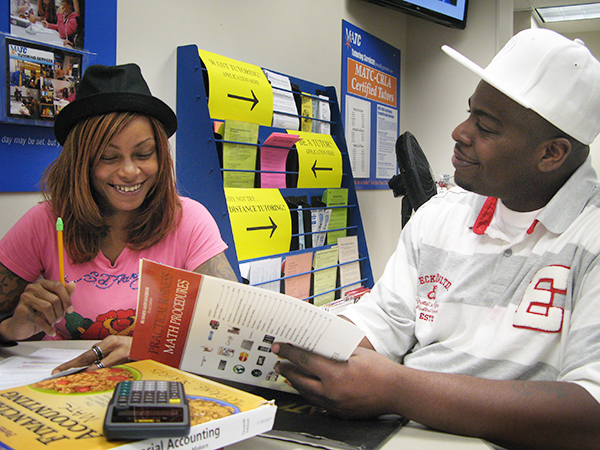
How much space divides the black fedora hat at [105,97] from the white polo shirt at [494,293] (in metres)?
0.76

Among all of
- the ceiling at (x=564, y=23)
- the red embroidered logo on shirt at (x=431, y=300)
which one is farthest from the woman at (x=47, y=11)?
the ceiling at (x=564, y=23)

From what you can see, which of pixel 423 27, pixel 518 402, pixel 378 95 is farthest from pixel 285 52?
pixel 518 402

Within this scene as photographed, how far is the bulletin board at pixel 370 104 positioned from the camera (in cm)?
275

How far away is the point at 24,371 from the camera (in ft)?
2.97

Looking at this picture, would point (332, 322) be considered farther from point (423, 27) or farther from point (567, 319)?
point (423, 27)

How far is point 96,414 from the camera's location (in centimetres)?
59

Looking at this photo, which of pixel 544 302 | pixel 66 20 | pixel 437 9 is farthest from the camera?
pixel 437 9

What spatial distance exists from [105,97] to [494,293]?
1.03 meters

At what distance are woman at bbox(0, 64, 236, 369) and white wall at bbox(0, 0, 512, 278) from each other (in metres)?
0.13

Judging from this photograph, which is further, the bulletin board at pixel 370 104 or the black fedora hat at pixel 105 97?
the bulletin board at pixel 370 104

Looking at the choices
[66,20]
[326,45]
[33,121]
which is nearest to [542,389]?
[33,121]

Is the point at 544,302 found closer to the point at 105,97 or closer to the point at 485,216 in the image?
the point at 485,216

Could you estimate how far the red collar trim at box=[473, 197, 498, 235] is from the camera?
3.47 feet

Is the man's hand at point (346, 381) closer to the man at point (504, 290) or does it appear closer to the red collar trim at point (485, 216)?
the man at point (504, 290)
